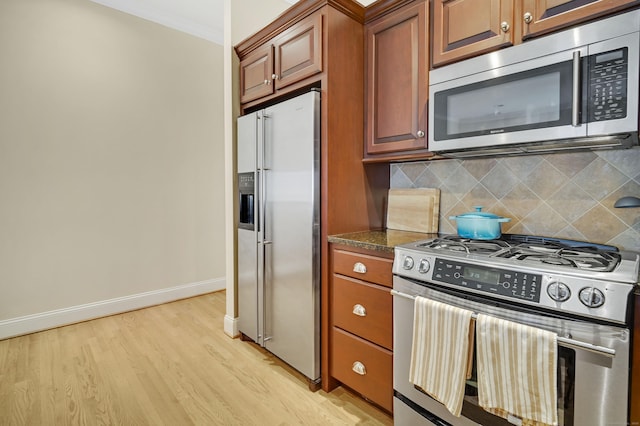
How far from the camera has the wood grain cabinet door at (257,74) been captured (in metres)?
2.33

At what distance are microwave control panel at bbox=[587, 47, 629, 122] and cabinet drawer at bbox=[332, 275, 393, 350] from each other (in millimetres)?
1162

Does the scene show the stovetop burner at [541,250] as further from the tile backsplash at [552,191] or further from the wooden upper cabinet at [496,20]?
the wooden upper cabinet at [496,20]

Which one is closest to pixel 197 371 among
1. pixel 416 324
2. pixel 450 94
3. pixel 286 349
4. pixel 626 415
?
pixel 286 349

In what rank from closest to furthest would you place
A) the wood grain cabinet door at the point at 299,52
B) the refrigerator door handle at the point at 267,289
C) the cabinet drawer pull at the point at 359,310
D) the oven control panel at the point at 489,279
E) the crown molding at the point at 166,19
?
the oven control panel at the point at 489,279 < the cabinet drawer pull at the point at 359,310 < the wood grain cabinet door at the point at 299,52 < the refrigerator door handle at the point at 267,289 < the crown molding at the point at 166,19

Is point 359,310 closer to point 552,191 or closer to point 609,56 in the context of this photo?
point 552,191

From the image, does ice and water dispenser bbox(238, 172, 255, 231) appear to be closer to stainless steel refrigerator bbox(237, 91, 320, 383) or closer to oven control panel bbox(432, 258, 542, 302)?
stainless steel refrigerator bbox(237, 91, 320, 383)

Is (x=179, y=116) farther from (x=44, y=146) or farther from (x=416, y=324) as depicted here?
(x=416, y=324)

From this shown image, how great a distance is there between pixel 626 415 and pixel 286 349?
1.68 m

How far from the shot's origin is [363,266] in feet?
5.67

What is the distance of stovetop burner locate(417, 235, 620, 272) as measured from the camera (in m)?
1.17

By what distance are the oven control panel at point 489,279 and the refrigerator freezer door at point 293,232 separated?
2.71 ft

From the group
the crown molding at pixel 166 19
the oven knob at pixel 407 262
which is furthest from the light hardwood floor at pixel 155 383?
the crown molding at pixel 166 19

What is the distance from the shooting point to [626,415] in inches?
38.7

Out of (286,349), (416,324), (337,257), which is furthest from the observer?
(286,349)
